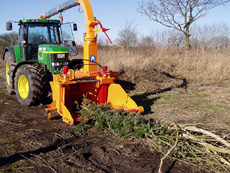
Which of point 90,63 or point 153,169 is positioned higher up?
point 90,63

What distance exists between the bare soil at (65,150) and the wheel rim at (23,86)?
1011 millimetres

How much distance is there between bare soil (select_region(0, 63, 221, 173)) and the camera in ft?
9.11

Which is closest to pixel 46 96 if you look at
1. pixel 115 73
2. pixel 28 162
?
pixel 115 73

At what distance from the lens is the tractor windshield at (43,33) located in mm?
6266

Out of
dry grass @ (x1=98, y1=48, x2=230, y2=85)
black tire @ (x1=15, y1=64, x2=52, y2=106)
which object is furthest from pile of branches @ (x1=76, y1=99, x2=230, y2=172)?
dry grass @ (x1=98, y1=48, x2=230, y2=85)

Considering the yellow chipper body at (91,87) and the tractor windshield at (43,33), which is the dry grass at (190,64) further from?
the yellow chipper body at (91,87)

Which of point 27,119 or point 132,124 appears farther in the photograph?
point 27,119

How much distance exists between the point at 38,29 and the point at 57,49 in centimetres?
112

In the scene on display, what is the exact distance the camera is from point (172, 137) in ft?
11.1

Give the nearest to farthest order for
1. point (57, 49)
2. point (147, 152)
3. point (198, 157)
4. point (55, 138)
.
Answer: point (198, 157) → point (147, 152) → point (55, 138) → point (57, 49)

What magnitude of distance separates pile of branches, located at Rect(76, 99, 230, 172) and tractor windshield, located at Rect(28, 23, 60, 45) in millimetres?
3095

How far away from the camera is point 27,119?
467cm

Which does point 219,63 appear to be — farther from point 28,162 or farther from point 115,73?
point 28,162

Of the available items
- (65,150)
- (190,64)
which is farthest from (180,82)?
(65,150)
